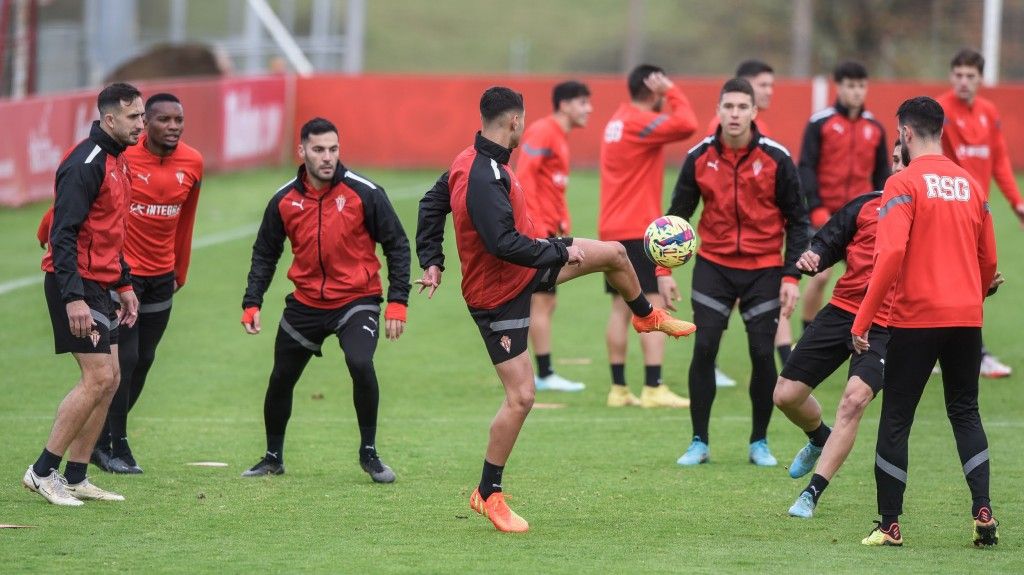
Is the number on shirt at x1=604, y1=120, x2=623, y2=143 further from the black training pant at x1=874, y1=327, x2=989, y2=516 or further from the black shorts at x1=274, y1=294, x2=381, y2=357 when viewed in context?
the black training pant at x1=874, y1=327, x2=989, y2=516

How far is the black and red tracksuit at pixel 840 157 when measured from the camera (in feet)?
41.8

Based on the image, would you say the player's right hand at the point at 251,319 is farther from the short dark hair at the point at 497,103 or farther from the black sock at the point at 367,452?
the short dark hair at the point at 497,103

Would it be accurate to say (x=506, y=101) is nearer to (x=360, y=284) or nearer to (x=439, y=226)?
(x=439, y=226)

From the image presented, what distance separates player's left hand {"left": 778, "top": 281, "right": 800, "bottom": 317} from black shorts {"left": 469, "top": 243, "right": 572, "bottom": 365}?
6.27 feet

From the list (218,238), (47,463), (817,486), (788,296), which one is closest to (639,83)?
(788,296)

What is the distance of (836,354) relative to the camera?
8.63 metres

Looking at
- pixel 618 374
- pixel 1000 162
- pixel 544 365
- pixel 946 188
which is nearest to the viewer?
pixel 946 188

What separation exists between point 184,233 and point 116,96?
1604 millimetres

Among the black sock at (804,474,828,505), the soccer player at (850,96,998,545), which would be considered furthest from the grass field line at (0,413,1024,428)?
the soccer player at (850,96,998,545)

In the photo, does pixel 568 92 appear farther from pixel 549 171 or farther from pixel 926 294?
pixel 926 294

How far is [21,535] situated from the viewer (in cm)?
757

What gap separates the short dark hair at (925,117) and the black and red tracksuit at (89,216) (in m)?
4.07

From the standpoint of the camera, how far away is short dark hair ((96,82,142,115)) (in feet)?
27.1

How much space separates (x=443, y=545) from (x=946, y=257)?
2762 millimetres
